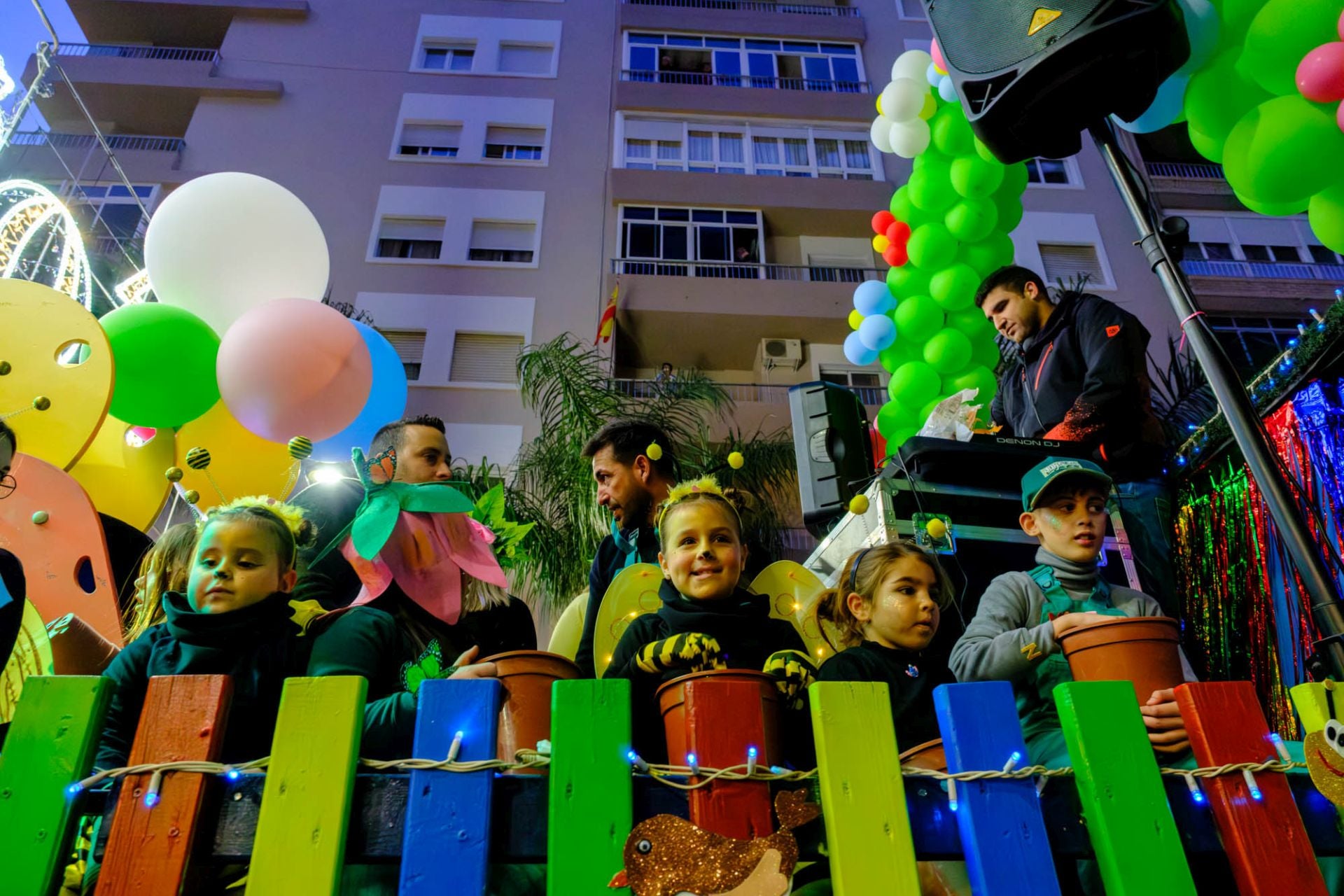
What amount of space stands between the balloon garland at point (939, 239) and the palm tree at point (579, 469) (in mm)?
1835

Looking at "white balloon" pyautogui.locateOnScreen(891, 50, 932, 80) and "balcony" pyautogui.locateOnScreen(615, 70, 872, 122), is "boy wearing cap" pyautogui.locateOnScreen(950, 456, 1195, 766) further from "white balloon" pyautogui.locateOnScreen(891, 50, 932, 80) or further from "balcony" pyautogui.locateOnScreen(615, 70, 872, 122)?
"balcony" pyautogui.locateOnScreen(615, 70, 872, 122)

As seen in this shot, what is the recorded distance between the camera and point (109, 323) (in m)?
3.66

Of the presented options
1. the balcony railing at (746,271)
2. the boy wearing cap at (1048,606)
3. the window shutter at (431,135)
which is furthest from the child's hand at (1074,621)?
the window shutter at (431,135)

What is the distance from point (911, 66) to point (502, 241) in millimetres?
8953

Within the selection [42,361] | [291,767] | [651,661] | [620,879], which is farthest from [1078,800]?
[42,361]

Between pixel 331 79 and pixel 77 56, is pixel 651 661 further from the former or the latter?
pixel 77 56

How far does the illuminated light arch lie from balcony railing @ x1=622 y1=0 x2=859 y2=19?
1231 centimetres

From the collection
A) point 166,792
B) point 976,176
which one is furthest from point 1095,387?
point 166,792

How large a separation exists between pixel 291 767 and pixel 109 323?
3100mm

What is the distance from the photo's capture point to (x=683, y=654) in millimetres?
1785

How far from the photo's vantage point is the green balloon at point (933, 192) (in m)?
4.62

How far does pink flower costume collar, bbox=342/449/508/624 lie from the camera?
2527mm

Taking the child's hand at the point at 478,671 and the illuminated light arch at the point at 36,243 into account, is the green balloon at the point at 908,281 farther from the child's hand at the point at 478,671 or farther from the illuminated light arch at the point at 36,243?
the illuminated light arch at the point at 36,243

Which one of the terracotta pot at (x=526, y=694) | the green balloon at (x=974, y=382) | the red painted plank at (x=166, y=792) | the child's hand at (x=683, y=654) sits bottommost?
the red painted plank at (x=166, y=792)
